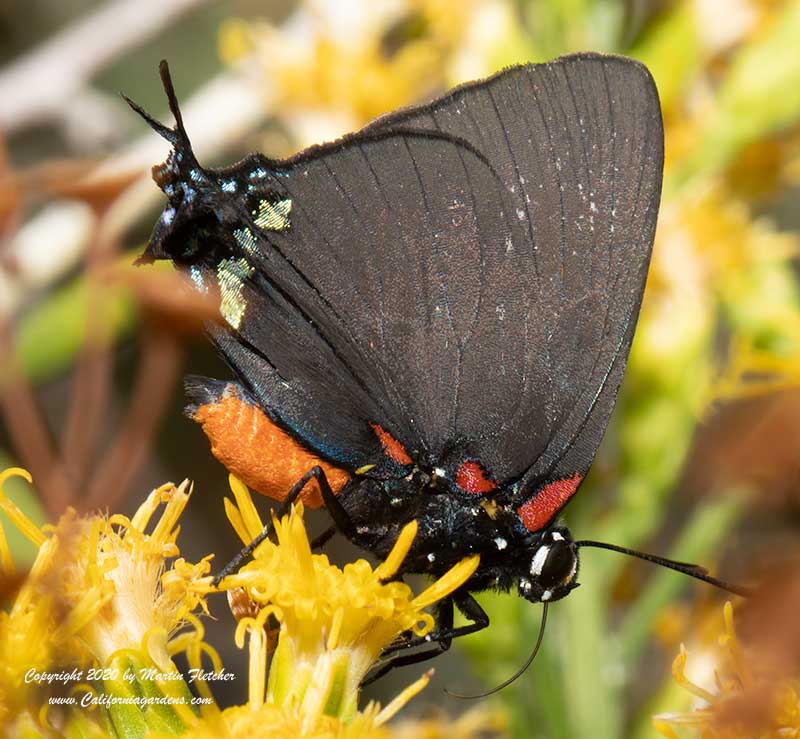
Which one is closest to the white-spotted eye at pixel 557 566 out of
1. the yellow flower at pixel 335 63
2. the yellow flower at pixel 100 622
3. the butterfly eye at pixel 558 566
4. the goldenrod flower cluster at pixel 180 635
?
the butterfly eye at pixel 558 566

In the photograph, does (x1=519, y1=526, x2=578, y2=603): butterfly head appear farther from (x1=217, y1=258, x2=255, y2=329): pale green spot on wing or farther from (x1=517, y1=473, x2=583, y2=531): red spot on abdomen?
(x1=217, y1=258, x2=255, y2=329): pale green spot on wing

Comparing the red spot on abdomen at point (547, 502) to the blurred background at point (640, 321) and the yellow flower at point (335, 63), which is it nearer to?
the blurred background at point (640, 321)

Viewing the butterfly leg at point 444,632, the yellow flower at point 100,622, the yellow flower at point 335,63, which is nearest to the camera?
the yellow flower at point 100,622

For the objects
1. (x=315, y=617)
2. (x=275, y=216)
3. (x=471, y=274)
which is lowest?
(x=315, y=617)

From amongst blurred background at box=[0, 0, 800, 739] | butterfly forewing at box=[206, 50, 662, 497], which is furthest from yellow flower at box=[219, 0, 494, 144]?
butterfly forewing at box=[206, 50, 662, 497]

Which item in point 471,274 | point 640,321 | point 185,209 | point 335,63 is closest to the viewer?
point 185,209

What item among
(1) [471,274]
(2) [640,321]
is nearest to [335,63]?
(2) [640,321]

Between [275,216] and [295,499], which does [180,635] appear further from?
[275,216]
